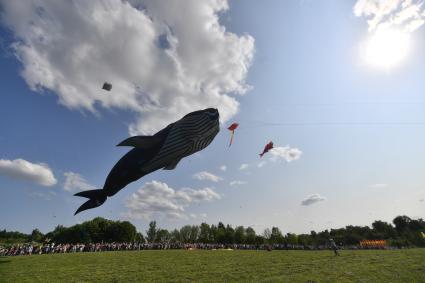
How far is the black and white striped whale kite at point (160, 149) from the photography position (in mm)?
9688

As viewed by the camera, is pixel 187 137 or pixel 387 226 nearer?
pixel 187 137

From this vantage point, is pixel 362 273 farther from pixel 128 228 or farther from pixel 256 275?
pixel 128 228

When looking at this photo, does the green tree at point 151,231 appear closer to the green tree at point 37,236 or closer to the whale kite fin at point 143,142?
the green tree at point 37,236

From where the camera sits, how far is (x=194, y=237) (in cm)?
12188

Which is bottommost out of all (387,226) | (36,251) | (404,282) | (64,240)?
(404,282)

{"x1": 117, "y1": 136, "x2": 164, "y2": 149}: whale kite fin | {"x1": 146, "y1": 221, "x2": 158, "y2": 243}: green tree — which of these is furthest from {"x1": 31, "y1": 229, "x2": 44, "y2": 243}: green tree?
{"x1": 117, "y1": 136, "x2": 164, "y2": 149}: whale kite fin

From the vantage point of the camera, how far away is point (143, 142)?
9.97m

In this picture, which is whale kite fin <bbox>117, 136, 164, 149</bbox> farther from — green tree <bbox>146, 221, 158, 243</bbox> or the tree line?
green tree <bbox>146, 221, 158, 243</bbox>

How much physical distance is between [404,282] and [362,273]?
3011 mm

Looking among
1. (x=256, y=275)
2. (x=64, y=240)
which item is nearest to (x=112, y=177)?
(x=256, y=275)

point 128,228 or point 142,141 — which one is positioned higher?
point 128,228

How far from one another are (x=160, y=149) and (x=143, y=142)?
666 millimetres

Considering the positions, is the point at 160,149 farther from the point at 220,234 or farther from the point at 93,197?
the point at 220,234

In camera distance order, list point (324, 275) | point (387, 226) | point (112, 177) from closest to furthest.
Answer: point (112, 177) < point (324, 275) < point (387, 226)
